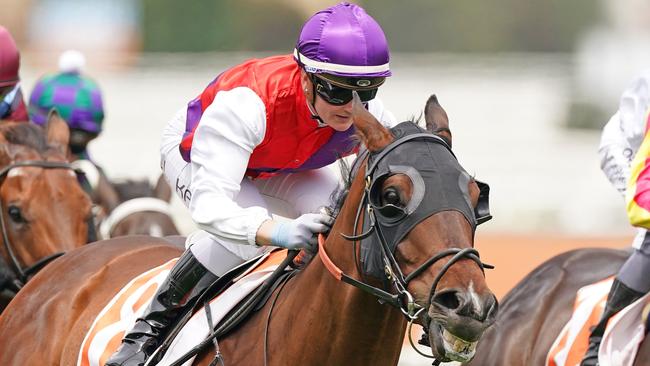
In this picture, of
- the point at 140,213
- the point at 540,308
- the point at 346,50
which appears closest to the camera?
the point at 346,50

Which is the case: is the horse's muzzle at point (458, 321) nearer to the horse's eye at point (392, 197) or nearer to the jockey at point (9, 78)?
the horse's eye at point (392, 197)

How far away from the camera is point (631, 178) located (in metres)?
4.74

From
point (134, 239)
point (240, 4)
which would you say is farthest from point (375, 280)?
point (240, 4)

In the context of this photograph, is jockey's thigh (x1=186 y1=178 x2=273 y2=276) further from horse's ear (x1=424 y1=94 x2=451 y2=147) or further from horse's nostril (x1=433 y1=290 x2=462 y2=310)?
horse's nostril (x1=433 y1=290 x2=462 y2=310)

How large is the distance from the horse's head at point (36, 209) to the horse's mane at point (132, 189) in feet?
6.88

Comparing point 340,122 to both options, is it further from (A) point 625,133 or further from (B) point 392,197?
(A) point 625,133

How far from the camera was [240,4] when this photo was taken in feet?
95.5

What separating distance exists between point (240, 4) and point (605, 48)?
8329 millimetres

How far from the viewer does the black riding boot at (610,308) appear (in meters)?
5.72

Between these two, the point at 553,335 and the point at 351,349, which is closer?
the point at 351,349

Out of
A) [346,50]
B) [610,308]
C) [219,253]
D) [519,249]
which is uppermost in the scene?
[346,50]

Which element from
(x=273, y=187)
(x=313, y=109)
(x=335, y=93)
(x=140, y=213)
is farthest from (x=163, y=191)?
(x=335, y=93)

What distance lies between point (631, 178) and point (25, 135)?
142 inches

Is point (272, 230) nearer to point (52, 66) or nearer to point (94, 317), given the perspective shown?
point (94, 317)
